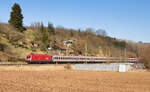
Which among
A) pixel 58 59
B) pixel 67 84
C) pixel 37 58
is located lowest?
pixel 67 84

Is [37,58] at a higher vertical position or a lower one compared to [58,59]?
higher

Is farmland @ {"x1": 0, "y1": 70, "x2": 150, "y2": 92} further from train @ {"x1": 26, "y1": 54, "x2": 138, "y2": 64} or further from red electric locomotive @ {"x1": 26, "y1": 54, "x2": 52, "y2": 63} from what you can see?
train @ {"x1": 26, "y1": 54, "x2": 138, "y2": 64}

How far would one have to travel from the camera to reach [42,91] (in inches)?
659

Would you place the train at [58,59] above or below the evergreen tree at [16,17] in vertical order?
below

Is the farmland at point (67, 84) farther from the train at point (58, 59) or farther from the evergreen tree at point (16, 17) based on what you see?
the evergreen tree at point (16, 17)

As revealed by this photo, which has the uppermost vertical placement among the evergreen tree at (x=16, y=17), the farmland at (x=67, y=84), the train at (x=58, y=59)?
the evergreen tree at (x=16, y=17)

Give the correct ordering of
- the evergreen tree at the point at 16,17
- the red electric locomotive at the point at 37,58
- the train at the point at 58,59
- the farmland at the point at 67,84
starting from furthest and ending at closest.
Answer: the evergreen tree at the point at 16,17
the train at the point at 58,59
the red electric locomotive at the point at 37,58
the farmland at the point at 67,84

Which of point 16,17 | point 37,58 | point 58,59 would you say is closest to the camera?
point 37,58

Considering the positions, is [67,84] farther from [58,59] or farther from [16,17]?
[16,17]

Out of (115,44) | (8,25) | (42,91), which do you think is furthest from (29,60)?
(115,44)

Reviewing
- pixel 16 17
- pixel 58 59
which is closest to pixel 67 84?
pixel 58 59

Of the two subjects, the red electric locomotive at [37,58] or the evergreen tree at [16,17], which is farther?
the evergreen tree at [16,17]

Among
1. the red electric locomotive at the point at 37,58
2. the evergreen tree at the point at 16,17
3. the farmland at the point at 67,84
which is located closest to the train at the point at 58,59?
the red electric locomotive at the point at 37,58

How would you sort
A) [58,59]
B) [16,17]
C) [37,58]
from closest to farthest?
[37,58]
[58,59]
[16,17]
